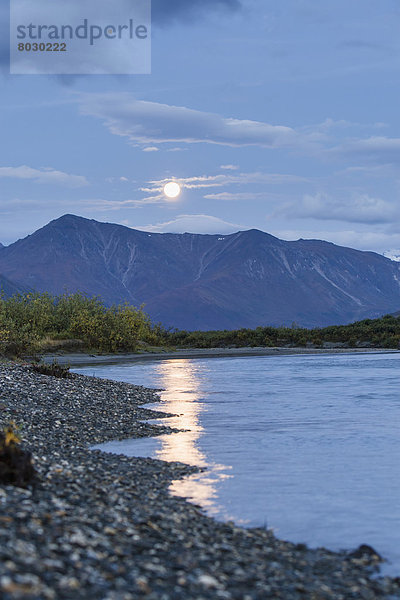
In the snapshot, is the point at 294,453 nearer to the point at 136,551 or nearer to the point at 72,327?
the point at 136,551

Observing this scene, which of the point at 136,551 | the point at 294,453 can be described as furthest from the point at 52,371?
the point at 136,551

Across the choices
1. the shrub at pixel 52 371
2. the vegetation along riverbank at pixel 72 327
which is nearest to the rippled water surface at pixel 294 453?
the shrub at pixel 52 371

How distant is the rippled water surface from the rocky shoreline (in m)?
0.99

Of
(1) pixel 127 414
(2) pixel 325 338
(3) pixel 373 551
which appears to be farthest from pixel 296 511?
(2) pixel 325 338

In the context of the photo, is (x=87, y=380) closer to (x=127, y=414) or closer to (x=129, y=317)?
(x=127, y=414)

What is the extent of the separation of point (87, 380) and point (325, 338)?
185 ft

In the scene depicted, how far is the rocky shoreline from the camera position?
8.34 m

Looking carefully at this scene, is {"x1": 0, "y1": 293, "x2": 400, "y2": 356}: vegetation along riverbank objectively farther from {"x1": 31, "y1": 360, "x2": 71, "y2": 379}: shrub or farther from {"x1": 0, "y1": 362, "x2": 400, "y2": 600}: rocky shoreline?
{"x1": 0, "y1": 362, "x2": 400, "y2": 600}: rocky shoreline

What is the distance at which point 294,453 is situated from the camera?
1992cm

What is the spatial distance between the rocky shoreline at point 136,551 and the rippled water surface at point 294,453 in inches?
38.8

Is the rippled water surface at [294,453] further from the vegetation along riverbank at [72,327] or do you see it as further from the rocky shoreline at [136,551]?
the vegetation along riverbank at [72,327]

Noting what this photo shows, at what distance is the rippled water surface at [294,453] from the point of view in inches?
528

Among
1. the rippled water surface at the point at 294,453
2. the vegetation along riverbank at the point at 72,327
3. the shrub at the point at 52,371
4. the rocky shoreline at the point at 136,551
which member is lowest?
the rippled water surface at the point at 294,453

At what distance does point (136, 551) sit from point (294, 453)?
10800 millimetres
